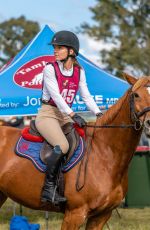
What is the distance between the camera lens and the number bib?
608 cm

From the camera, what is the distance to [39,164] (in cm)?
609

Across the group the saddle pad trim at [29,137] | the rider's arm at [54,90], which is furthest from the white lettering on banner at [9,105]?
the rider's arm at [54,90]

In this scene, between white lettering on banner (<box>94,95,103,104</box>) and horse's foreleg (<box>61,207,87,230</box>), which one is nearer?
horse's foreleg (<box>61,207,87,230</box>)

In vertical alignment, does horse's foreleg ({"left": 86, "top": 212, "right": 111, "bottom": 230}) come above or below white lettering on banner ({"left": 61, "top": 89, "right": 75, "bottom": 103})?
below

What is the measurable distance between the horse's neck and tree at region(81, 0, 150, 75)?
37.3 metres

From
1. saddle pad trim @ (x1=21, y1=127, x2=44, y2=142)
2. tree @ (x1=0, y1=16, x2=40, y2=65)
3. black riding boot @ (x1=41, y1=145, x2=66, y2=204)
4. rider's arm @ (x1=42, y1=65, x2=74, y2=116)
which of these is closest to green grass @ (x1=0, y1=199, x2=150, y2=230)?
saddle pad trim @ (x1=21, y1=127, x2=44, y2=142)

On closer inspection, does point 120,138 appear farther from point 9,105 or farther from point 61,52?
point 9,105

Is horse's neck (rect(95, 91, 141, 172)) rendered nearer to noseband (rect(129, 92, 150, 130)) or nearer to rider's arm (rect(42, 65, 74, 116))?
noseband (rect(129, 92, 150, 130))

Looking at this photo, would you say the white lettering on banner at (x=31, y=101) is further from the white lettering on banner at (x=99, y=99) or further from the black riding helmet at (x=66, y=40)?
the black riding helmet at (x=66, y=40)

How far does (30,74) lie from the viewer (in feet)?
32.0

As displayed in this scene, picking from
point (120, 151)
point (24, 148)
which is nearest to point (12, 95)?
point (24, 148)

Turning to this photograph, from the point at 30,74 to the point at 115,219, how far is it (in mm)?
3365

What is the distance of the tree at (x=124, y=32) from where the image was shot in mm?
44094

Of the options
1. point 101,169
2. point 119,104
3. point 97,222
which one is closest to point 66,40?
point 119,104
